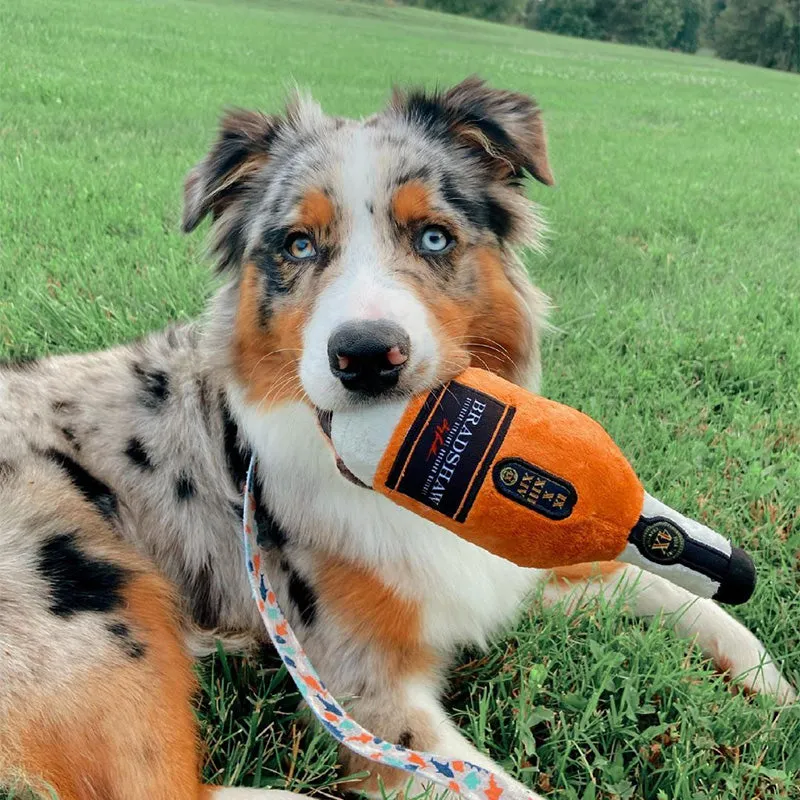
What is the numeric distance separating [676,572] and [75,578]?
183 centimetres

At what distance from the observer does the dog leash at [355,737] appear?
2031 mm

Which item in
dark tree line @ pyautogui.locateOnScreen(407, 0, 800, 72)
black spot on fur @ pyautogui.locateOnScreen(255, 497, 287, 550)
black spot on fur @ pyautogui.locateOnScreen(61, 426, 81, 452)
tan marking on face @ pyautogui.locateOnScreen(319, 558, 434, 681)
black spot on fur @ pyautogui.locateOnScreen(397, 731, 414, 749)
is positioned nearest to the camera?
black spot on fur @ pyautogui.locateOnScreen(397, 731, 414, 749)

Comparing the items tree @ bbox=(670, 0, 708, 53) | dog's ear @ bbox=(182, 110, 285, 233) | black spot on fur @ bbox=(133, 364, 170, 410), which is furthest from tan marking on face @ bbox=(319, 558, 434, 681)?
tree @ bbox=(670, 0, 708, 53)

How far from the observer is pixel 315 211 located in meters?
2.64

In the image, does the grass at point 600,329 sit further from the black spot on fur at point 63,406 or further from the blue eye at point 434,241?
the black spot on fur at point 63,406

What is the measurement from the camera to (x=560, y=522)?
1.90 metres

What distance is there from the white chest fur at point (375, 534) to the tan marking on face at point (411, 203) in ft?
2.46

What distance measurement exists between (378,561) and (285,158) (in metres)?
1.61

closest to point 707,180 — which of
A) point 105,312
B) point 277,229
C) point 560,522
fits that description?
point 105,312

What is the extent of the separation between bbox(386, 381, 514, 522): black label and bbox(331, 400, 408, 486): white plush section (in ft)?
0.26

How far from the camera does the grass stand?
2.43m

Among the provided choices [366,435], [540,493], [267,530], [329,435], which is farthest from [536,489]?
[267,530]

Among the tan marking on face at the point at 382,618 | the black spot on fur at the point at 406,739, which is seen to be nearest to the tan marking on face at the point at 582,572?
the tan marking on face at the point at 382,618

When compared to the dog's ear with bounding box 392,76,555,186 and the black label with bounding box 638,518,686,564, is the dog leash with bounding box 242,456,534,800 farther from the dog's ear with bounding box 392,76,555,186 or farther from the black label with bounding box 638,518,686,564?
the dog's ear with bounding box 392,76,555,186
